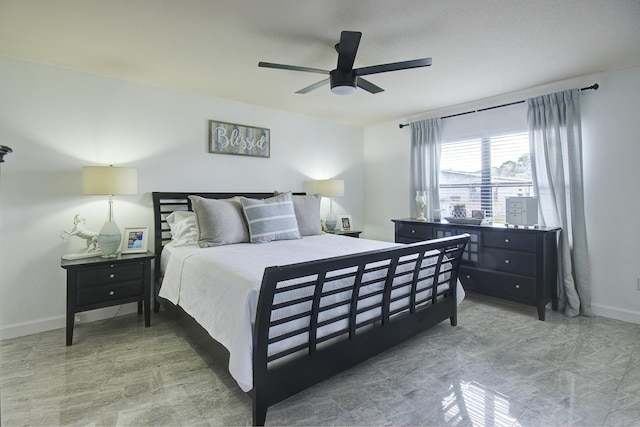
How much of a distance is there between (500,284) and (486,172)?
56.2 inches

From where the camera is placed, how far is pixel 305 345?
184 centimetres

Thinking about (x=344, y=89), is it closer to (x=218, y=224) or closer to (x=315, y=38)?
(x=315, y=38)

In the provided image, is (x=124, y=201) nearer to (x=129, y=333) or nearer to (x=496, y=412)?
(x=129, y=333)

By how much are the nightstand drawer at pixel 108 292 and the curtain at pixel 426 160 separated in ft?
11.8

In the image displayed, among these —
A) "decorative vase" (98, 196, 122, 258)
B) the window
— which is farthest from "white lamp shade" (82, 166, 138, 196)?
the window

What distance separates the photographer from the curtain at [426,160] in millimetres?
4418

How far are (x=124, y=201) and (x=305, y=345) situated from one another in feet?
8.29

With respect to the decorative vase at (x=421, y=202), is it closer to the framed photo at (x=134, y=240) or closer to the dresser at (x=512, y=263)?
the dresser at (x=512, y=263)

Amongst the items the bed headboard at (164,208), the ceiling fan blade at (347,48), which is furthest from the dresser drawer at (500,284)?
the bed headboard at (164,208)

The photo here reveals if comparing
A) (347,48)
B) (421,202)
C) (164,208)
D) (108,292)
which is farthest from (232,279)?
(421,202)

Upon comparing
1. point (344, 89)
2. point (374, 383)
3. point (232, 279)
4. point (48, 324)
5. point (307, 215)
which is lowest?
point (374, 383)

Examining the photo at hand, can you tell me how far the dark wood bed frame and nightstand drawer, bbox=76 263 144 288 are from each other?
970 mm

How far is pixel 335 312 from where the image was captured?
1.98 m

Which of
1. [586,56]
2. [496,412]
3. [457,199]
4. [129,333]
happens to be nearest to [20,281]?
[129,333]
